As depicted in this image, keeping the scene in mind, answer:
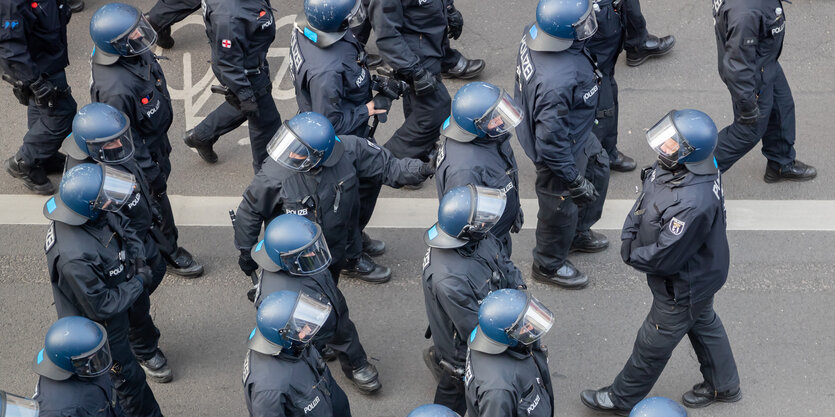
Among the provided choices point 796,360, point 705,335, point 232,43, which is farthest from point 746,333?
point 232,43

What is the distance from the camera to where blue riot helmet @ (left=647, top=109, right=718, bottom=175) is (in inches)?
223

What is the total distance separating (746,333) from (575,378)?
135 cm

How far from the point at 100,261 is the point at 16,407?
128 cm

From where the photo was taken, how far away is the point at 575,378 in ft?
22.3

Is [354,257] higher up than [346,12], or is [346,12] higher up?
[346,12]

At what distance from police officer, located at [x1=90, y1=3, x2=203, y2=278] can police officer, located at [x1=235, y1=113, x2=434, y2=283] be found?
113 cm

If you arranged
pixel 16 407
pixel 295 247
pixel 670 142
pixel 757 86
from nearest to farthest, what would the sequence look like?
1. pixel 16 407
2. pixel 295 247
3. pixel 670 142
4. pixel 757 86

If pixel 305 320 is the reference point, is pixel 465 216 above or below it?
above

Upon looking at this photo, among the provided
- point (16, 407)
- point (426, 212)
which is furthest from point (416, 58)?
point (16, 407)

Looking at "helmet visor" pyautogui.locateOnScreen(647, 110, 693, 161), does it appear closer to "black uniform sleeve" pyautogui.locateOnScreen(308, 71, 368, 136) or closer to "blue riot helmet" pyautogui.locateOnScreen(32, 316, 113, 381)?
"black uniform sleeve" pyautogui.locateOnScreen(308, 71, 368, 136)

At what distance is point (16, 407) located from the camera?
4.77m

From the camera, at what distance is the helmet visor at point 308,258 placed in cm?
561

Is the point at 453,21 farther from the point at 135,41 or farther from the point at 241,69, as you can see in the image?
the point at 135,41

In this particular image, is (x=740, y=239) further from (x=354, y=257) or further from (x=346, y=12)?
(x=346, y=12)
